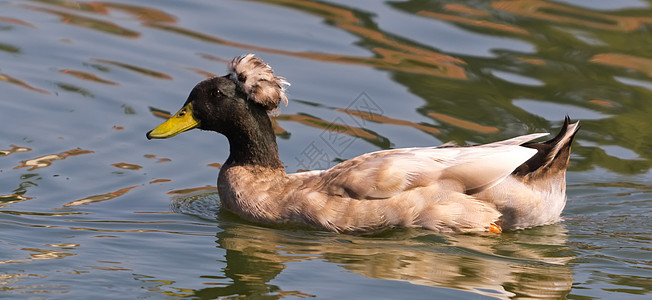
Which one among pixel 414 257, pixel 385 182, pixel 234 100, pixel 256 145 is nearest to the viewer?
pixel 414 257

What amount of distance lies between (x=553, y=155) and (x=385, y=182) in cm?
140

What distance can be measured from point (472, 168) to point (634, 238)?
1.41 metres

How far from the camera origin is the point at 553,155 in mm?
8734

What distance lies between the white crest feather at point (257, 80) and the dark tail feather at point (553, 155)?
2136mm

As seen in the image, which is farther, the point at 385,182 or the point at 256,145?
the point at 256,145

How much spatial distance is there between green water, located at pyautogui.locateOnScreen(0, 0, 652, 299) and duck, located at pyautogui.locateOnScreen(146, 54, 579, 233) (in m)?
0.15

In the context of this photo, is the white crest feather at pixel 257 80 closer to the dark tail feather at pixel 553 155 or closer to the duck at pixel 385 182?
the duck at pixel 385 182

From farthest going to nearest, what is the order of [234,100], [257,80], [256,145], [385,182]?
[256,145], [234,100], [257,80], [385,182]

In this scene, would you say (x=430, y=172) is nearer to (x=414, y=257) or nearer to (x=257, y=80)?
(x=414, y=257)

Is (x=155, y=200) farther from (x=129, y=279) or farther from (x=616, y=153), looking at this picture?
(x=616, y=153)

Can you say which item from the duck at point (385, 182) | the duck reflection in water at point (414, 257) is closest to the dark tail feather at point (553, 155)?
the duck at point (385, 182)

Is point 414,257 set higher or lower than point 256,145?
lower

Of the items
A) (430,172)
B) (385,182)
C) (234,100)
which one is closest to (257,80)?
(234,100)

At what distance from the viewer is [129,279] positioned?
7328 mm
